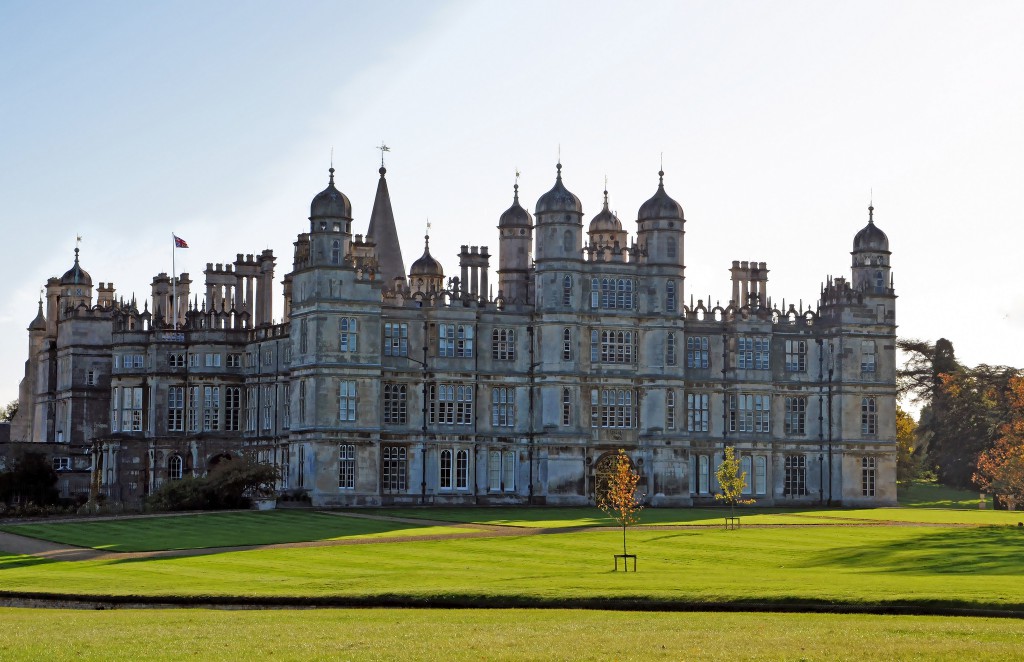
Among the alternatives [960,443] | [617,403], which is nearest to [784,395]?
[617,403]

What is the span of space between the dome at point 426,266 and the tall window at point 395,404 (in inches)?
355

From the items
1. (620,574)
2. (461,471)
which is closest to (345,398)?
(461,471)

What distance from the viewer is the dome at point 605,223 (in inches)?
3866

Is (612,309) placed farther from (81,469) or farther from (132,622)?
(132,622)

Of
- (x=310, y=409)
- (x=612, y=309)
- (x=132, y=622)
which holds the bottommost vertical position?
(x=132, y=622)

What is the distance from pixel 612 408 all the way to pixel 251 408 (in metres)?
20.6

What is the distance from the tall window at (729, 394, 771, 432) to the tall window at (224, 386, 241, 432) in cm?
2832

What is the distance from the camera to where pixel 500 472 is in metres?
93.0

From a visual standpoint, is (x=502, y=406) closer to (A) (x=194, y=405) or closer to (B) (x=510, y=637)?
(A) (x=194, y=405)

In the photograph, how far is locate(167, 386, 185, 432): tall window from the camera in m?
96.5

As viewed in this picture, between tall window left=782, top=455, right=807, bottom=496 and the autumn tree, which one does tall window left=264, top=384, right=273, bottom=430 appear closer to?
tall window left=782, top=455, right=807, bottom=496

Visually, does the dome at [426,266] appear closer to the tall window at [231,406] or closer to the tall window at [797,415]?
the tall window at [231,406]

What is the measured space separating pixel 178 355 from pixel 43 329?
1237 inches

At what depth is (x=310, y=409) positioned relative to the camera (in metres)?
87.8
